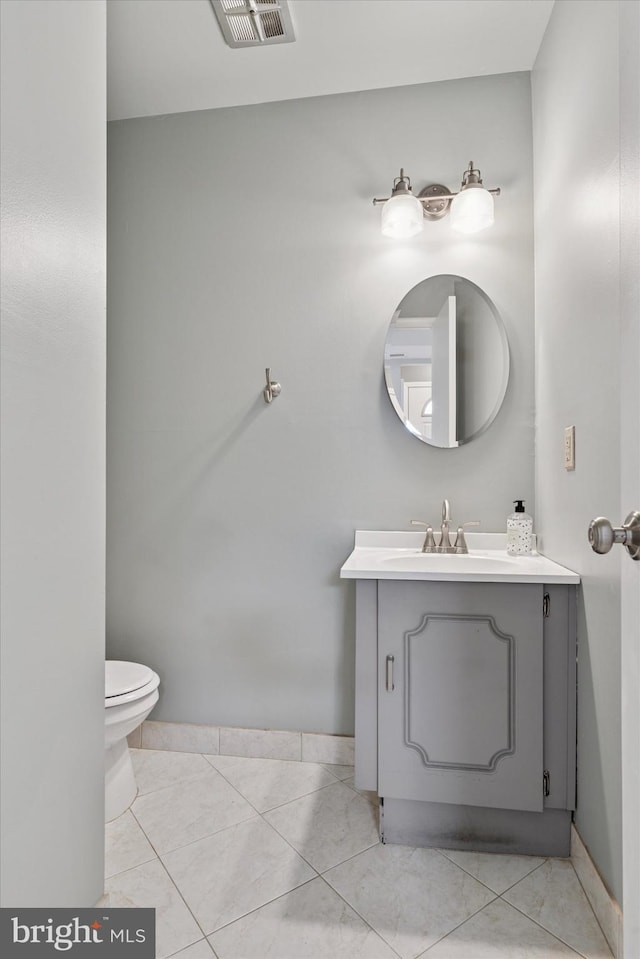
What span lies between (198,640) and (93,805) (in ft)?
3.66

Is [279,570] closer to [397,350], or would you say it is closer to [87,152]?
[397,350]

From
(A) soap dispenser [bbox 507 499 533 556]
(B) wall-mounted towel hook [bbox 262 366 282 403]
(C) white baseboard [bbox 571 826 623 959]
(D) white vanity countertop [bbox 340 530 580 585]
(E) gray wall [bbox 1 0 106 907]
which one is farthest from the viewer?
(B) wall-mounted towel hook [bbox 262 366 282 403]

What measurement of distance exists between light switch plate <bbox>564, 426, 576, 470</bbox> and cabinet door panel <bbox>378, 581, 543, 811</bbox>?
14.5 inches

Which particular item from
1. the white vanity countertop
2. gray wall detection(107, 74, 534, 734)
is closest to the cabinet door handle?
the white vanity countertop

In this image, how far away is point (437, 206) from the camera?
2094 mm

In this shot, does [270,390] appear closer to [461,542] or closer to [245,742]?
[461,542]

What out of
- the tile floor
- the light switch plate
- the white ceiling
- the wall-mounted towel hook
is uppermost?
the white ceiling

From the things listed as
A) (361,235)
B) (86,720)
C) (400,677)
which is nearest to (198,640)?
(400,677)

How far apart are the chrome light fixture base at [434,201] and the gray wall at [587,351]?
339 mm

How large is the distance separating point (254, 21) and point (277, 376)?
1.16 meters

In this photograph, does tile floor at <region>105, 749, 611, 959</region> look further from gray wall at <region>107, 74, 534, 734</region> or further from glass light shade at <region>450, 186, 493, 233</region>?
glass light shade at <region>450, 186, 493, 233</region>

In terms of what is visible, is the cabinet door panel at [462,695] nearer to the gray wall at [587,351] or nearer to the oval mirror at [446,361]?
the gray wall at [587,351]

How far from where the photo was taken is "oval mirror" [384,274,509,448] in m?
2.08

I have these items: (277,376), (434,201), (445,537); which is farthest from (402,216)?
(445,537)
